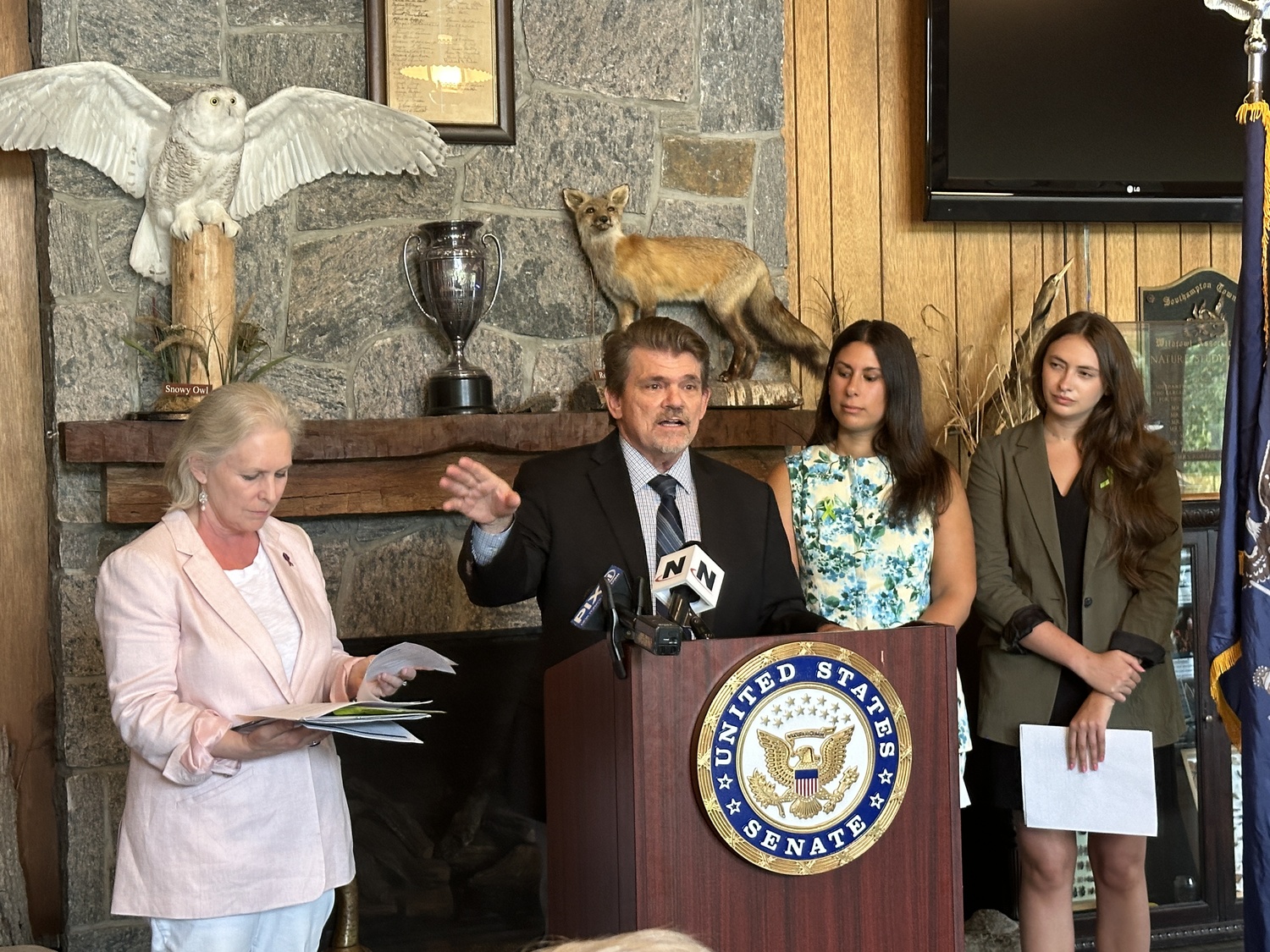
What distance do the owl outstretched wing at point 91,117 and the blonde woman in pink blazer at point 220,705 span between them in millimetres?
1227

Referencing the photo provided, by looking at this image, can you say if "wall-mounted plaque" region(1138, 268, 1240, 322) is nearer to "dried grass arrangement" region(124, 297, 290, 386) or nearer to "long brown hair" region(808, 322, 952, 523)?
"long brown hair" region(808, 322, 952, 523)

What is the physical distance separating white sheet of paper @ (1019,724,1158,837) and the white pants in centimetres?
142

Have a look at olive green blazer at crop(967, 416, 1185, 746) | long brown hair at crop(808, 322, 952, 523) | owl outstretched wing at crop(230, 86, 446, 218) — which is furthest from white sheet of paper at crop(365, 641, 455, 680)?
owl outstretched wing at crop(230, 86, 446, 218)

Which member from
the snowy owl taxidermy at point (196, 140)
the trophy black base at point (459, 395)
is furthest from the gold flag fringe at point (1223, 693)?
the snowy owl taxidermy at point (196, 140)

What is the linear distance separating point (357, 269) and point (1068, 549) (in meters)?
1.75

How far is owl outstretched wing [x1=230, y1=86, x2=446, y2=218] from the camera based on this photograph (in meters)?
3.11

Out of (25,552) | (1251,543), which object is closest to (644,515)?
(1251,543)

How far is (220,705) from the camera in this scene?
1978 millimetres

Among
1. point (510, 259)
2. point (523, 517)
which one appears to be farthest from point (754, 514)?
point (510, 259)

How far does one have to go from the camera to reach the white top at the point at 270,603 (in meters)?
2.07

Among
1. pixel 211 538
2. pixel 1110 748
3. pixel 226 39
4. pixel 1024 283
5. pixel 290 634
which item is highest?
pixel 226 39

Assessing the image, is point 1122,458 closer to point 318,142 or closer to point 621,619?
point 621,619

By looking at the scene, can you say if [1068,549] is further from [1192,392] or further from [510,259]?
[510,259]

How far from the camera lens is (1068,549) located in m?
2.79
